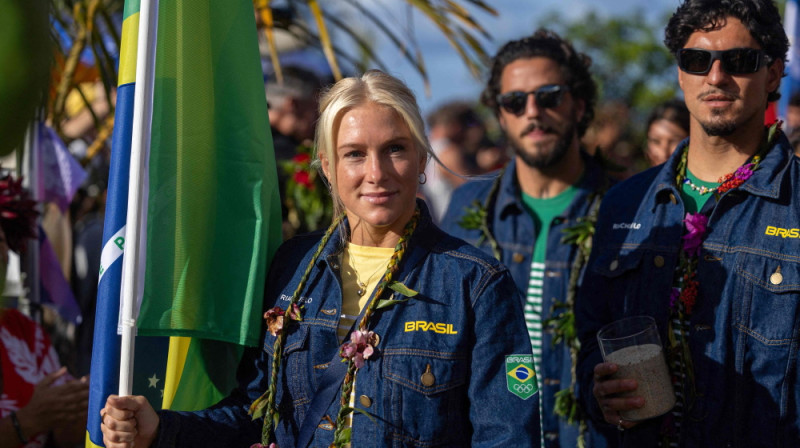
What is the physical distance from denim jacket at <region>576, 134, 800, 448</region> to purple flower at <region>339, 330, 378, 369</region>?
3.37 feet

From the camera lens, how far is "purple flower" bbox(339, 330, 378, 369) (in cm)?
252

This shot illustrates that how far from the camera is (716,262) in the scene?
2.99 metres

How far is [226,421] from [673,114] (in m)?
4.18

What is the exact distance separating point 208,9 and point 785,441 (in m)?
2.45

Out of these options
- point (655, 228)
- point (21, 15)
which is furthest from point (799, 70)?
point (21, 15)

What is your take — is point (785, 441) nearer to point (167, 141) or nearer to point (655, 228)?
point (655, 228)

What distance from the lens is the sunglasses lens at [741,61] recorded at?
3037mm

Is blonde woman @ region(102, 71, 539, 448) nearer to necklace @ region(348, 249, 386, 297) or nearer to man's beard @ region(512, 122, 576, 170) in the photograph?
necklace @ region(348, 249, 386, 297)

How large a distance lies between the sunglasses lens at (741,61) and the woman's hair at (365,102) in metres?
1.18

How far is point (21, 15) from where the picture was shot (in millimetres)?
789

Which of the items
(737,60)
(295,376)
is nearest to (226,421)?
(295,376)

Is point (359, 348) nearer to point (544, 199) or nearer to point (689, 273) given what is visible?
point (689, 273)

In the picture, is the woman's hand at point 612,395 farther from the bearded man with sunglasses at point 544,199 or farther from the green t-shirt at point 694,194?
the bearded man with sunglasses at point 544,199

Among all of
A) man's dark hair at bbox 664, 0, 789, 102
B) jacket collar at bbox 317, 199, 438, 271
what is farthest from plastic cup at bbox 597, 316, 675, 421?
man's dark hair at bbox 664, 0, 789, 102
